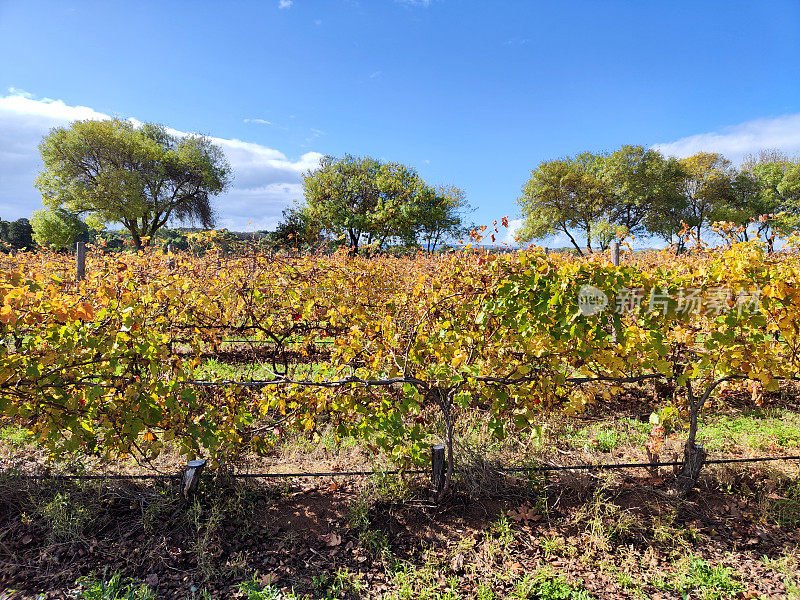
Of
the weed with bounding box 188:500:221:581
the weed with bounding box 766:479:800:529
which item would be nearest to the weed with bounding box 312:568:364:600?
the weed with bounding box 188:500:221:581

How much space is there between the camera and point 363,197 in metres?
29.8

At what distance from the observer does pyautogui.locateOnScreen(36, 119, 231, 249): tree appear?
→ 25812 millimetres

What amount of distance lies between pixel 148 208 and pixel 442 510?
3158 centimetres

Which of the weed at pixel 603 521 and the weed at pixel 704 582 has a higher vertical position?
the weed at pixel 603 521

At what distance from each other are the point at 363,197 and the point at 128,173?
48.4ft

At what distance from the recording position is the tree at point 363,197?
27781 mm

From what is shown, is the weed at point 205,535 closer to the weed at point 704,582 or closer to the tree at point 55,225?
the weed at point 704,582

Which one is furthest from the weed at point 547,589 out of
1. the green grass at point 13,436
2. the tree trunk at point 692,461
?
the green grass at point 13,436

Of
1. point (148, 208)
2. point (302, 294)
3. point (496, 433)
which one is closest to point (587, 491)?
point (496, 433)

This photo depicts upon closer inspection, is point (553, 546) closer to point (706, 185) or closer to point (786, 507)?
point (786, 507)

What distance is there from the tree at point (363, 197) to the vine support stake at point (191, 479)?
81.8 feet

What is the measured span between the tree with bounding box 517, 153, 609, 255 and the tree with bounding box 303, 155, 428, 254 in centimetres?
946

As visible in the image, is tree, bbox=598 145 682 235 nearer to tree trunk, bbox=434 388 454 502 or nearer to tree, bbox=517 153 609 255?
tree, bbox=517 153 609 255

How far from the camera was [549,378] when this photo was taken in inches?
111
